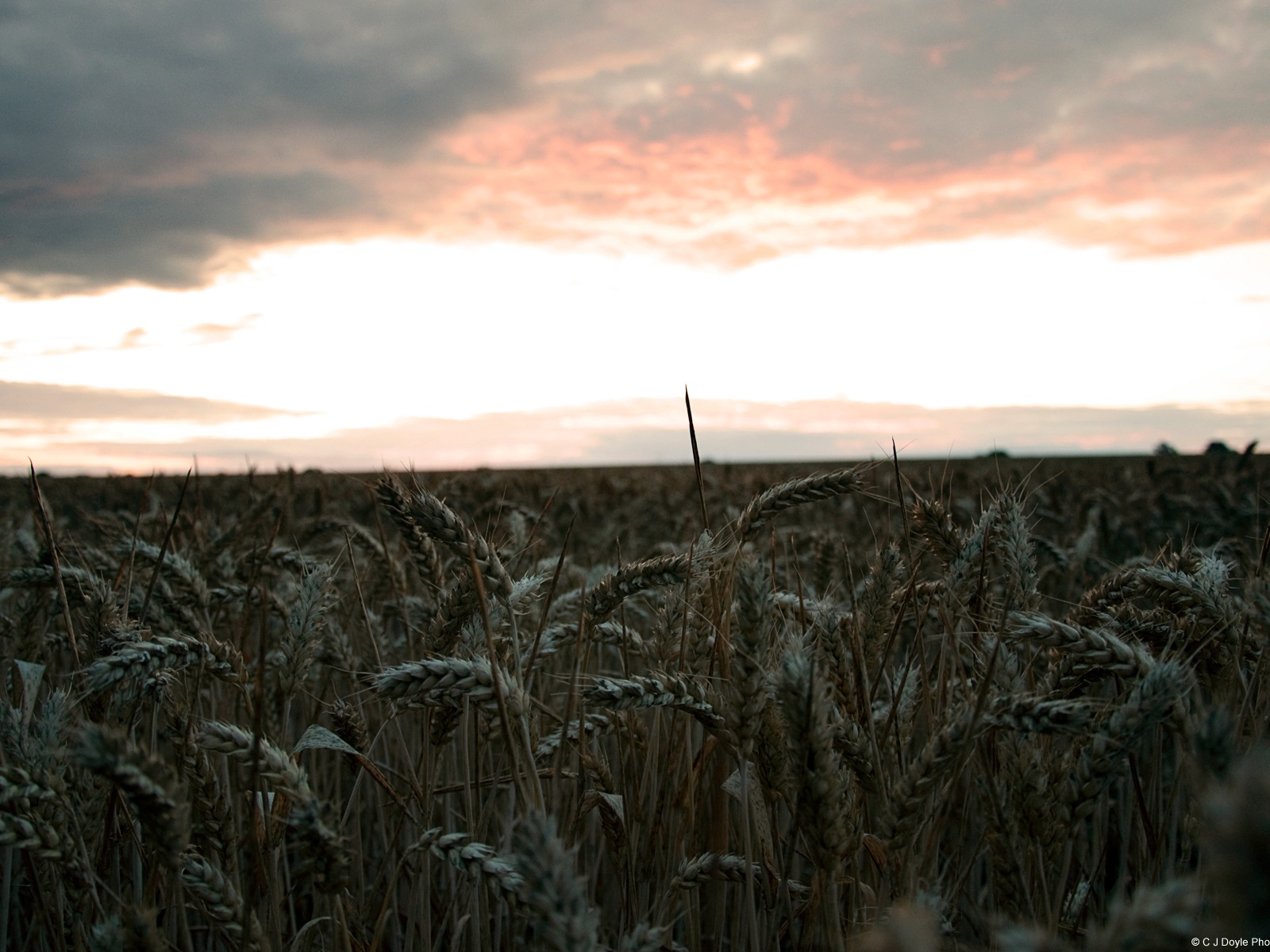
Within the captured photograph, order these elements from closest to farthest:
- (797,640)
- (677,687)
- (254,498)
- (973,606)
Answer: (797,640)
(677,687)
(973,606)
(254,498)

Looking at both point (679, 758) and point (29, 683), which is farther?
point (29, 683)

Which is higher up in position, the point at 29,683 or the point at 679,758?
the point at 29,683

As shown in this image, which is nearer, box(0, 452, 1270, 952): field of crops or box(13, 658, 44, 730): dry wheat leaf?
box(0, 452, 1270, 952): field of crops

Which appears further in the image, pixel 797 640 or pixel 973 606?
pixel 973 606

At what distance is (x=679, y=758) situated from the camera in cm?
232

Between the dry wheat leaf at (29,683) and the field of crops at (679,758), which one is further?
the dry wheat leaf at (29,683)

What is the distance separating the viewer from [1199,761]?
4.03 feet

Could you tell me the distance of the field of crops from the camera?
1.43 m

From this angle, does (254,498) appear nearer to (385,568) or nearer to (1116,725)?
(385,568)

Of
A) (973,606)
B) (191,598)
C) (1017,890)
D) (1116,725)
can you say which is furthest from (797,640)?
(191,598)

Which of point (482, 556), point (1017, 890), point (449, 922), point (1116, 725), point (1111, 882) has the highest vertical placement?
point (482, 556)

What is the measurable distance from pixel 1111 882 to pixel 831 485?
306 centimetres

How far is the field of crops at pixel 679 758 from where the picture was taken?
143 cm

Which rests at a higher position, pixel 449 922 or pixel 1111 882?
pixel 449 922
